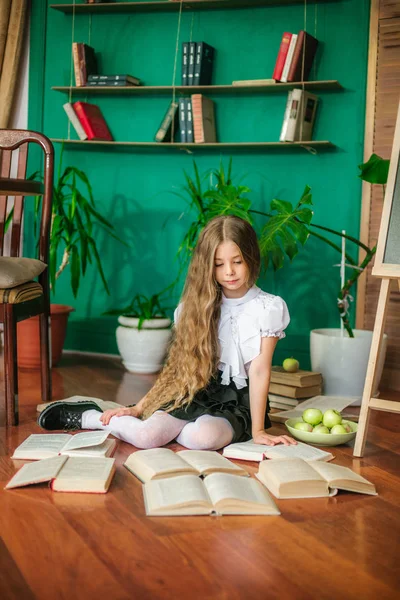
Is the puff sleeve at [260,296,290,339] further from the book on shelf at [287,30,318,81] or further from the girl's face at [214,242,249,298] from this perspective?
the book on shelf at [287,30,318,81]

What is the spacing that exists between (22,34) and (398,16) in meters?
2.03

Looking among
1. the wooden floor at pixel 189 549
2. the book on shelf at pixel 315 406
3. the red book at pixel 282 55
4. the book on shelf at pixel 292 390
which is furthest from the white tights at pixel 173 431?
the red book at pixel 282 55

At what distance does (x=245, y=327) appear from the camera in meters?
2.38

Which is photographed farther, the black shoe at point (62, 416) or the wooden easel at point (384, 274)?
the black shoe at point (62, 416)

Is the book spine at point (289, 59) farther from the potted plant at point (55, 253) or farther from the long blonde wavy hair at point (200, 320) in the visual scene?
the long blonde wavy hair at point (200, 320)

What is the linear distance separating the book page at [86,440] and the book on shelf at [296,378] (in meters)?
1.02

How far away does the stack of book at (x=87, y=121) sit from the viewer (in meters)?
3.89

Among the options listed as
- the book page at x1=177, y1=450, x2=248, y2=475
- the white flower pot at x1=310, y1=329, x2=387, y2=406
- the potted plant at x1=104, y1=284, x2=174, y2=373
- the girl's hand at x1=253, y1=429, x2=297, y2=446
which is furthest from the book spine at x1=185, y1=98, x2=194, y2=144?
the book page at x1=177, y1=450, x2=248, y2=475

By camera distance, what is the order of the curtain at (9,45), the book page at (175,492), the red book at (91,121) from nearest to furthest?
the book page at (175,492) → the red book at (91,121) → the curtain at (9,45)

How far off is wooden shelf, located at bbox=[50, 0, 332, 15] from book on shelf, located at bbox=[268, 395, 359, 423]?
196 centimetres

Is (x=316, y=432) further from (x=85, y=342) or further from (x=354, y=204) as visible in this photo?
(x=85, y=342)

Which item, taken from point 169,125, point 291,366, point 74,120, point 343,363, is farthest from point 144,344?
point 74,120

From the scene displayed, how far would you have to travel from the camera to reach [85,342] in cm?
419

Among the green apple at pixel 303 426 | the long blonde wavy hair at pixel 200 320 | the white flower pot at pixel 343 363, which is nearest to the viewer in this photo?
the long blonde wavy hair at pixel 200 320
